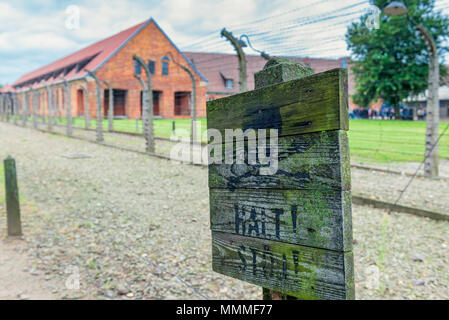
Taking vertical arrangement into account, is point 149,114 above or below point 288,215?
above

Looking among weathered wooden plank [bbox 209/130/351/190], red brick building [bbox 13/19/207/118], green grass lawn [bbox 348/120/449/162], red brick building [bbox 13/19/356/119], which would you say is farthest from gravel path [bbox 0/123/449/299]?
red brick building [bbox 13/19/207/118]

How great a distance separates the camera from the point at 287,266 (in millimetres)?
1446

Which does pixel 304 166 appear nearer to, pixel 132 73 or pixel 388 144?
pixel 388 144

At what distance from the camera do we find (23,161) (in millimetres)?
11078

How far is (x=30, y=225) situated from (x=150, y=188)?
2.63 metres

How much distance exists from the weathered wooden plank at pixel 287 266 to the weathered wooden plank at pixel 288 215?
34 millimetres

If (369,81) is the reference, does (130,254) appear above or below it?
below

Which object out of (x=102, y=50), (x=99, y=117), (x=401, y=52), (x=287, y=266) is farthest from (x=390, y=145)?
(x=102, y=50)

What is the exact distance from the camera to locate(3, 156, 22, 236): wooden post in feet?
16.7

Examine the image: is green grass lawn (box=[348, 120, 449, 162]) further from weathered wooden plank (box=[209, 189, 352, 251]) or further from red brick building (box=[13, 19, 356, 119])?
red brick building (box=[13, 19, 356, 119])

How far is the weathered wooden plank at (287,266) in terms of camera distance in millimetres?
1318

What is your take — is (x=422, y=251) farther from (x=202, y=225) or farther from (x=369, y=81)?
(x=369, y=81)

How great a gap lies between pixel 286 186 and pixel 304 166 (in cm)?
11

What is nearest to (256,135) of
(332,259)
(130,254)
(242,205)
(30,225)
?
(242,205)
